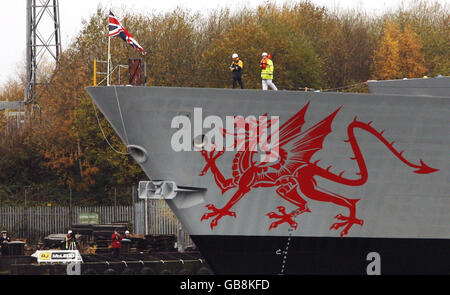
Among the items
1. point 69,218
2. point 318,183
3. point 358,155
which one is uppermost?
point 358,155

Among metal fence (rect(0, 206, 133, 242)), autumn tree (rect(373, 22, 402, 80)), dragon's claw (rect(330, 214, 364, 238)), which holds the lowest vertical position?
metal fence (rect(0, 206, 133, 242))

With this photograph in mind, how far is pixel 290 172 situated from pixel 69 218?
73.0 ft

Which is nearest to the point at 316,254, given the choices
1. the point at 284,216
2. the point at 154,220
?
the point at 284,216

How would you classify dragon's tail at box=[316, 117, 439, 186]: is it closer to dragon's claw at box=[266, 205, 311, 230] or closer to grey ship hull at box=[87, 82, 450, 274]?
grey ship hull at box=[87, 82, 450, 274]

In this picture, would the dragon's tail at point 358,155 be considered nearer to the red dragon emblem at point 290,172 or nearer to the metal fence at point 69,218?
the red dragon emblem at point 290,172

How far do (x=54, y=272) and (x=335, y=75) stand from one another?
108ft

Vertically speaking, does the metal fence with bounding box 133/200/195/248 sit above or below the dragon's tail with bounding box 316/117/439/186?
below

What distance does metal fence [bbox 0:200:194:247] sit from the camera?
41031mm

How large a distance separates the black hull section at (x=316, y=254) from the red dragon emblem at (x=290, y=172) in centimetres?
49

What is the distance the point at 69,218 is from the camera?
4278cm

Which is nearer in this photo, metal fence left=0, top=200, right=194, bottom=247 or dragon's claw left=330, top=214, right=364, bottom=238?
dragon's claw left=330, top=214, right=364, bottom=238

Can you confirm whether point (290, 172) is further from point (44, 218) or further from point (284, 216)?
point (44, 218)

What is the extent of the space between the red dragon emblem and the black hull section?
19.3 inches

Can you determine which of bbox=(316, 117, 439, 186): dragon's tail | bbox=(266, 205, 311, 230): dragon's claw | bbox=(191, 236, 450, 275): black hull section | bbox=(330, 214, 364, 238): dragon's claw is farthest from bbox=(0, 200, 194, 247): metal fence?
bbox=(316, 117, 439, 186): dragon's tail
